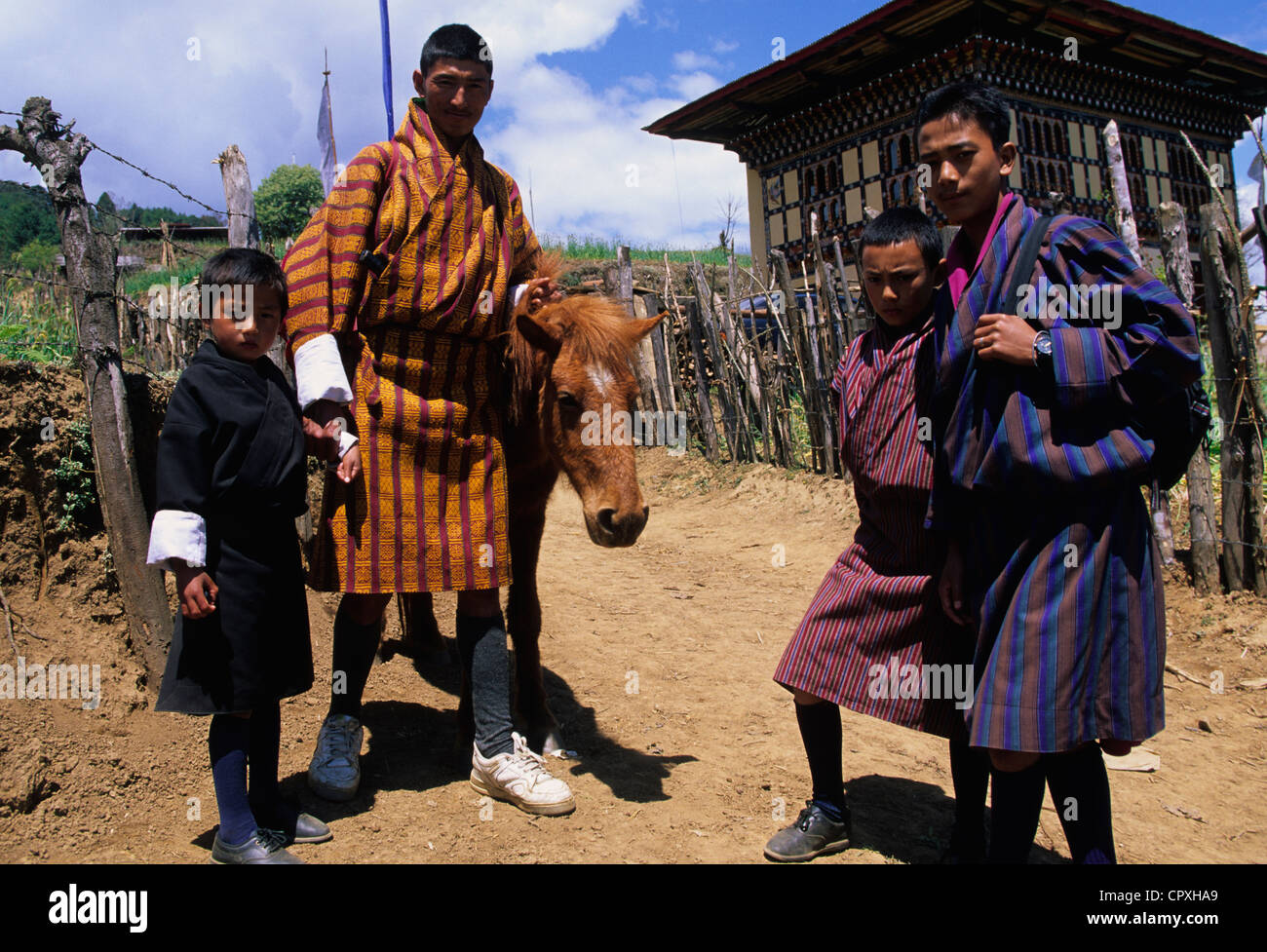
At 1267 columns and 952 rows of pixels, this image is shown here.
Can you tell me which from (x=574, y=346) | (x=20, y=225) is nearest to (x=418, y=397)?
(x=574, y=346)

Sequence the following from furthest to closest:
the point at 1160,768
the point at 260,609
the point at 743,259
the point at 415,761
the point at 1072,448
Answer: the point at 743,259 < the point at 1160,768 < the point at 415,761 < the point at 260,609 < the point at 1072,448

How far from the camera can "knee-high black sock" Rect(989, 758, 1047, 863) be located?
1996 millimetres

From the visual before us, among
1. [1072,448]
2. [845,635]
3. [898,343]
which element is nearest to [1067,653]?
[1072,448]

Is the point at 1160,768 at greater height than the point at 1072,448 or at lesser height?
lesser

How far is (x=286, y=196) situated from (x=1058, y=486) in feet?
149

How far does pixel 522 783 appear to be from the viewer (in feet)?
8.73

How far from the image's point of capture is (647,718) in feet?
12.4

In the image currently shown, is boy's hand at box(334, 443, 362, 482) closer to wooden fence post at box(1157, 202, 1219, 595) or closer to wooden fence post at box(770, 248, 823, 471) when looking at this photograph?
wooden fence post at box(1157, 202, 1219, 595)

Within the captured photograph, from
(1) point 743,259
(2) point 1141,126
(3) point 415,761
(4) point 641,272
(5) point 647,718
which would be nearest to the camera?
(3) point 415,761

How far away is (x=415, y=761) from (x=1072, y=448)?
247 cm

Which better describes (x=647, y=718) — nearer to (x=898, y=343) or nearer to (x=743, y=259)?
(x=898, y=343)

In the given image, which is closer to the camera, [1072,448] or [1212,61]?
[1072,448]

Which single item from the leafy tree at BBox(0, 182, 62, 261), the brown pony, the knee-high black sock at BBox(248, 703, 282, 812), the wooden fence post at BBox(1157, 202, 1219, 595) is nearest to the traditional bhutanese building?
the wooden fence post at BBox(1157, 202, 1219, 595)

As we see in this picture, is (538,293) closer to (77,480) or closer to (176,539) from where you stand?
(176,539)
